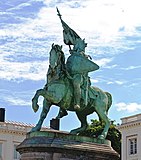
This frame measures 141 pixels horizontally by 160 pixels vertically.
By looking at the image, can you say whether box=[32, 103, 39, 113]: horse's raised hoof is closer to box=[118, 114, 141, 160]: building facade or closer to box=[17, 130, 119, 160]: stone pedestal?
box=[17, 130, 119, 160]: stone pedestal

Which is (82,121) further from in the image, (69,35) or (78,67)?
(69,35)

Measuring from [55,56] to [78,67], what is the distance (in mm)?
1079

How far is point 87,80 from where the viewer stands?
76.5 ft

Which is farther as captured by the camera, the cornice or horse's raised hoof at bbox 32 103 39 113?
the cornice

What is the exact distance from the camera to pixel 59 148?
21422 mm

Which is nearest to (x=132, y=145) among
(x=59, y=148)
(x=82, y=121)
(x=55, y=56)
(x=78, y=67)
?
(x=82, y=121)

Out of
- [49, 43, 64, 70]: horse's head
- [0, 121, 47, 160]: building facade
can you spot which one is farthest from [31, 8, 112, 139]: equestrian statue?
[0, 121, 47, 160]: building facade

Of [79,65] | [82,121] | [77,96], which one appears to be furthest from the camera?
[82,121]

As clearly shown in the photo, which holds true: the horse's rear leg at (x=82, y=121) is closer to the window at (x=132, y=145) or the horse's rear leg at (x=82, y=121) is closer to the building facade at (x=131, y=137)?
the building facade at (x=131, y=137)

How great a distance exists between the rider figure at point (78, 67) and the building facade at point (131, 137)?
4129 centimetres

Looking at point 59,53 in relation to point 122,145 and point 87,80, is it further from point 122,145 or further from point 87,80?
point 122,145

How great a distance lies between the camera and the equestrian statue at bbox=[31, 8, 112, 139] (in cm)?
2230

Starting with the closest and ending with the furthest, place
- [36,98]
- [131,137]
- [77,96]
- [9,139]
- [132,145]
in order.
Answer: [36,98] → [77,96] → [131,137] → [132,145] → [9,139]

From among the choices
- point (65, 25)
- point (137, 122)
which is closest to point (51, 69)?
point (65, 25)
